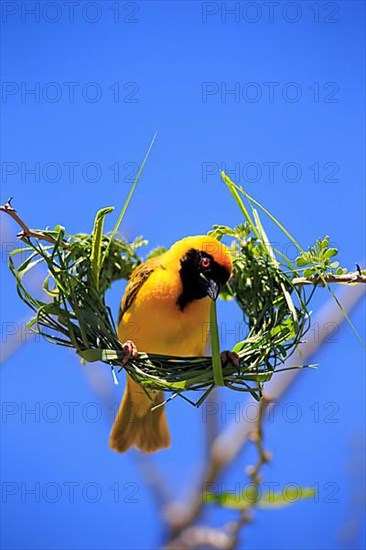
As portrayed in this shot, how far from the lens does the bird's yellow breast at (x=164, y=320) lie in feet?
9.71

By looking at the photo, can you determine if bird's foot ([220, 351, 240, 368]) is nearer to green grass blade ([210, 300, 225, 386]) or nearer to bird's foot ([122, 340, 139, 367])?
green grass blade ([210, 300, 225, 386])

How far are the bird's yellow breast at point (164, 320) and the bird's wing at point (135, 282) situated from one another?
0.07ft

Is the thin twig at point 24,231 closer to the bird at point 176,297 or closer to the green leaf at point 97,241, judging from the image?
the green leaf at point 97,241

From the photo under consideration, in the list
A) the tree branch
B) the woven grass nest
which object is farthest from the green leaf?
the tree branch

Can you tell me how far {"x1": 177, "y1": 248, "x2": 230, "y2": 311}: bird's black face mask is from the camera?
9.53 feet

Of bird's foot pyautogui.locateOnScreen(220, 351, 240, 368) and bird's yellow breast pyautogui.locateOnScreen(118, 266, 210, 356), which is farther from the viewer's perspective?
bird's yellow breast pyautogui.locateOnScreen(118, 266, 210, 356)

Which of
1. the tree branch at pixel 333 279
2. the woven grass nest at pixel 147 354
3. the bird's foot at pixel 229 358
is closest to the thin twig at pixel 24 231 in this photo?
the woven grass nest at pixel 147 354

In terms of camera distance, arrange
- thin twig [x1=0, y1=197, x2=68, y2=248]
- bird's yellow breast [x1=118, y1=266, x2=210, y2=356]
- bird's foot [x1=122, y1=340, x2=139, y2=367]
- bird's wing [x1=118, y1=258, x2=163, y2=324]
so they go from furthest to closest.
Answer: bird's wing [x1=118, y1=258, x2=163, y2=324], bird's yellow breast [x1=118, y1=266, x2=210, y2=356], bird's foot [x1=122, y1=340, x2=139, y2=367], thin twig [x1=0, y1=197, x2=68, y2=248]

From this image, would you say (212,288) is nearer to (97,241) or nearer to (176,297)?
(176,297)

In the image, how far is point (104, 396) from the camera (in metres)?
3.54

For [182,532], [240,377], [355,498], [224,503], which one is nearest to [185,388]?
[240,377]

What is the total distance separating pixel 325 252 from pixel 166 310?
0.71 meters

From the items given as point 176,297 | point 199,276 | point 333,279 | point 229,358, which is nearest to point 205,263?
point 199,276

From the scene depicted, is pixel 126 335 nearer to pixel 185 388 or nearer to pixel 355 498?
pixel 185 388
